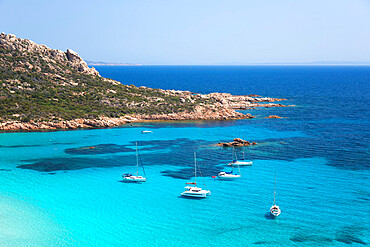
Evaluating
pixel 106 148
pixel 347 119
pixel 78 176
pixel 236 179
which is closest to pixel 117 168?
pixel 78 176

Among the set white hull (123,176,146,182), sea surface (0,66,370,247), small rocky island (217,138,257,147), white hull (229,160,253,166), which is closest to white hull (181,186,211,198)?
sea surface (0,66,370,247)

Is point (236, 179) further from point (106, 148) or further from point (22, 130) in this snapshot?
point (22, 130)

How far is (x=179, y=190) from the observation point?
6175cm

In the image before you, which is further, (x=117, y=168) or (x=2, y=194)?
(x=117, y=168)

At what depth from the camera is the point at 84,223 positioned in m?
50.3

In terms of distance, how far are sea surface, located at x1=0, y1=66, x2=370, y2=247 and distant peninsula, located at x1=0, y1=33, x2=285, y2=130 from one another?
8.42m

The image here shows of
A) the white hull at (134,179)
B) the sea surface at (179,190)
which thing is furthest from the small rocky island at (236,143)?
the white hull at (134,179)

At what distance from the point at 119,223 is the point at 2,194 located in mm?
21383

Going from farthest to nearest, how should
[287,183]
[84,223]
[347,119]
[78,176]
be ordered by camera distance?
[347,119] → [78,176] → [287,183] → [84,223]

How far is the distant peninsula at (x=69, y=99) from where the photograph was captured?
364 ft

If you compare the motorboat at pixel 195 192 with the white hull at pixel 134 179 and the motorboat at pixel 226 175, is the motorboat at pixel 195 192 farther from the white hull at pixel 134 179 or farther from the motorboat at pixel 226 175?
the white hull at pixel 134 179

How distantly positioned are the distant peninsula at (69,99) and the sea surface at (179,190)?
8423mm

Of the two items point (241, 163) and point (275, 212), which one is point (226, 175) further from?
point (275, 212)

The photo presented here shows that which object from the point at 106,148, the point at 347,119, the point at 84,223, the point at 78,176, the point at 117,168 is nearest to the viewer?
the point at 84,223
